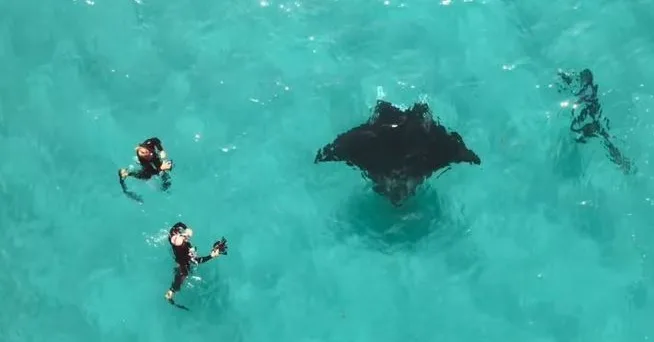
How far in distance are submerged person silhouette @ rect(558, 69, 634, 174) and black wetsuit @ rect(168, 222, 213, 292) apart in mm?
6863

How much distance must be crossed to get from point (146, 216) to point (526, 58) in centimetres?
737

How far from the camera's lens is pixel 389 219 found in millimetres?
13852

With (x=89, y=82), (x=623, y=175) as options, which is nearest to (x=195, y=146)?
(x=89, y=82)

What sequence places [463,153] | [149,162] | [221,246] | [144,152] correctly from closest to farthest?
[144,152] → [149,162] → [221,246] → [463,153]

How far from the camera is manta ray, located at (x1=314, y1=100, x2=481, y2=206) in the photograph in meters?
13.0

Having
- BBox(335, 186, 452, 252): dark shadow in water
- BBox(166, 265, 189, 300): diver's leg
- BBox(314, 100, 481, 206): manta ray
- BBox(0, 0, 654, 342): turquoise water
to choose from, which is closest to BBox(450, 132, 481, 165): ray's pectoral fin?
BBox(314, 100, 481, 206): manta ray

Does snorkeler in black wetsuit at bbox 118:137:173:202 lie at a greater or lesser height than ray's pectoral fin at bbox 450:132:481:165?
lesser

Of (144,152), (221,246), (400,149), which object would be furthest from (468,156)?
(144,152)

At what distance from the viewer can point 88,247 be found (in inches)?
551

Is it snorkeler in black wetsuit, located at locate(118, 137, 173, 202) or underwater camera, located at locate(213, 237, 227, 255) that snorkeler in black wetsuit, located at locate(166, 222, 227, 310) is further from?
snorkeler in black wetsuit, located at locate(118, 137, 173, 202)

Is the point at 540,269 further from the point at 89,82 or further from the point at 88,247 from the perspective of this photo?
the point at 89,82

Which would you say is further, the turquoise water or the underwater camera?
the turquoise water

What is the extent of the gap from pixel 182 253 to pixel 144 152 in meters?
1.69

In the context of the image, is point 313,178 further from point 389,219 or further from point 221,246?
point 221,246
